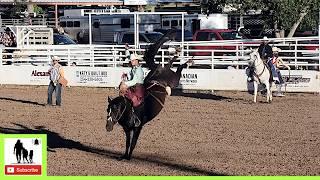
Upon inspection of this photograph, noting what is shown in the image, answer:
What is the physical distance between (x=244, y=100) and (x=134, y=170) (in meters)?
12.2

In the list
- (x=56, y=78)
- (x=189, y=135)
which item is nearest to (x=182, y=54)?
(x=56, y=78)

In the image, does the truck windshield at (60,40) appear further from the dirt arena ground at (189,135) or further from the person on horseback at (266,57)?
the person on horseback at (266,57)

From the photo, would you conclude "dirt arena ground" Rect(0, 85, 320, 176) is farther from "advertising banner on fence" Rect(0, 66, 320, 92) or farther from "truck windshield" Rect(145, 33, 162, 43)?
"truck windshield" Rect(145, 33, 162, 43)

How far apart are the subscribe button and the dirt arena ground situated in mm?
2749

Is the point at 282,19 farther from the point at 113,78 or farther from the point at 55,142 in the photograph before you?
the point at 55,142

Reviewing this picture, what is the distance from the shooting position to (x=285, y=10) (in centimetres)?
3844

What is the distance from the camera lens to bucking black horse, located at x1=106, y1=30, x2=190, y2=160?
42.4 ft

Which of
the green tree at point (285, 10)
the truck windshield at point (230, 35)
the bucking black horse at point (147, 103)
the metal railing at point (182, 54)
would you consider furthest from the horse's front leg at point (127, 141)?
the green tree at point (285, 10)

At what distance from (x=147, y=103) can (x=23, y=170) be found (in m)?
4.27

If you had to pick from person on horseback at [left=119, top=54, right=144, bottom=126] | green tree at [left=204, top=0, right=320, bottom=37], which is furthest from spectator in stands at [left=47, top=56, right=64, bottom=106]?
green tree at [left=204, top=0, right=320, bottom=37]

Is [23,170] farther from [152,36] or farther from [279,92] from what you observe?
[152,36]

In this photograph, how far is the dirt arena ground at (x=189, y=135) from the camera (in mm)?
12969

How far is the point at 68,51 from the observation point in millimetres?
32312

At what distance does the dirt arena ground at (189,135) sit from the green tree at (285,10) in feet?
42.4
